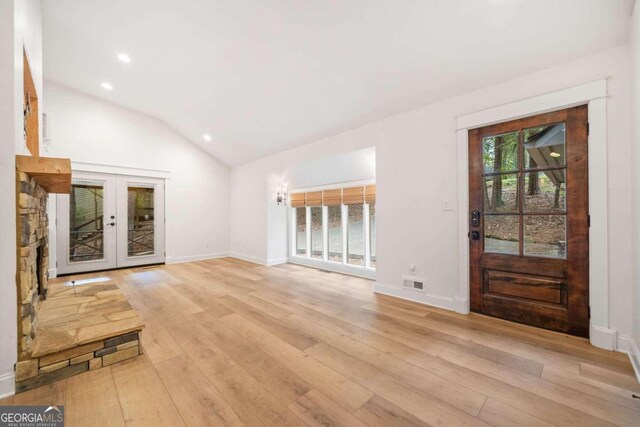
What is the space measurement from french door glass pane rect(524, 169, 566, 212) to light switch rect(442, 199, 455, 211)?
0.63m

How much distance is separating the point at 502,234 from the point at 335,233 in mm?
2827

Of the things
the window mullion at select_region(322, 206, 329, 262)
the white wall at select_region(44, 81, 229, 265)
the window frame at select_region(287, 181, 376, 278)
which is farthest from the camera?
the window mullion at select_region(322, 206, 329, 262)

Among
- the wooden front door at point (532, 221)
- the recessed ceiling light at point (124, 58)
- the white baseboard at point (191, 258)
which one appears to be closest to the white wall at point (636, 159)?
the wooden front door at point (532, 221)

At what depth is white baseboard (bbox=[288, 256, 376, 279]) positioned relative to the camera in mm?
4230

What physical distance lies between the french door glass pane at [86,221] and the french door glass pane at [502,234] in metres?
6.46

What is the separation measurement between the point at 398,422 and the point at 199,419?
3.33ft

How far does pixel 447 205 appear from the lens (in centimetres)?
279

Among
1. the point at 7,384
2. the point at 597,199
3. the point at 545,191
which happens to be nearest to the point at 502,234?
A: the point at 545,191

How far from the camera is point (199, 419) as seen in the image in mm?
1291

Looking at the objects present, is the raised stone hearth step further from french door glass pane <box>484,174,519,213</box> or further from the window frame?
french door glass pane <box>484,174,519,213</box>

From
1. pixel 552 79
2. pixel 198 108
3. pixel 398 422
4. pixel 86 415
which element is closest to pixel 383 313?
pixel 398 422

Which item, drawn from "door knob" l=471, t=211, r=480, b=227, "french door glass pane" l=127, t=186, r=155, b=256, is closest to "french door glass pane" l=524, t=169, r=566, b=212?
"door knob" l=471, t=211, r=480, b=227

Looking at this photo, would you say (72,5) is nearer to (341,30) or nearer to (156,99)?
(156,99)

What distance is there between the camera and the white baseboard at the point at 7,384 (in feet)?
4.70
